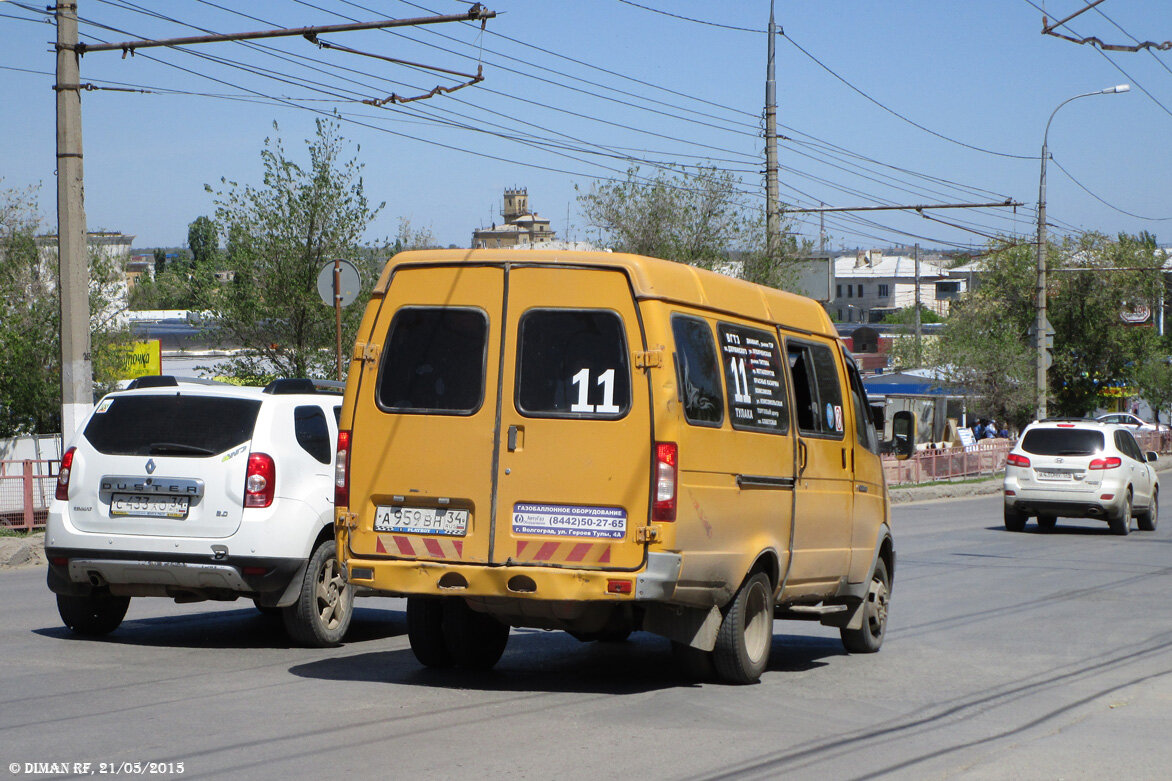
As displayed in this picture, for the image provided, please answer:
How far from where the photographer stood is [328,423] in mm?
10219

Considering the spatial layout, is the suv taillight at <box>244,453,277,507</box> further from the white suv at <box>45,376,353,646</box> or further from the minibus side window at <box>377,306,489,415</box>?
the minibus side window at <box>377,306,489,415</box>

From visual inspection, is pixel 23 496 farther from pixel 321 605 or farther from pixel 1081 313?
pixel 1081 313

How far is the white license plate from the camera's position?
23250mm

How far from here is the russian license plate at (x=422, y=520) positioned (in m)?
7.81

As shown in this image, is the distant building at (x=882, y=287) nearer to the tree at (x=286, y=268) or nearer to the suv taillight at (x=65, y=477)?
the tree at (x=286, y=268)

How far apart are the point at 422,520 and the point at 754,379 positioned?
2.27 meters

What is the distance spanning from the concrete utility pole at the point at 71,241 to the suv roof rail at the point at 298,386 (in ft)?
24.5

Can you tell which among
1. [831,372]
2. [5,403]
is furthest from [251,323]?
[831,372]

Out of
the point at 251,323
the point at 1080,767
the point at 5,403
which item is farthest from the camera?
the point at 5,403

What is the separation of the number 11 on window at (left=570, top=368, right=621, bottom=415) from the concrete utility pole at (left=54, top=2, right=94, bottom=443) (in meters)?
10.9

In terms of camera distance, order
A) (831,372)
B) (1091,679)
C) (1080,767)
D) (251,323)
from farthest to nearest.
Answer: (251,323), (831,372), (1091,679), (1080,767)

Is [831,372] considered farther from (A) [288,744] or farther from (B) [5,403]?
(B) [5,403]

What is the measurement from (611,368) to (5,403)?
1097 inches

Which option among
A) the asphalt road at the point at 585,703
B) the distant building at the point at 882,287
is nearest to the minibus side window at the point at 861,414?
the asphalt road at the point at 585,703
